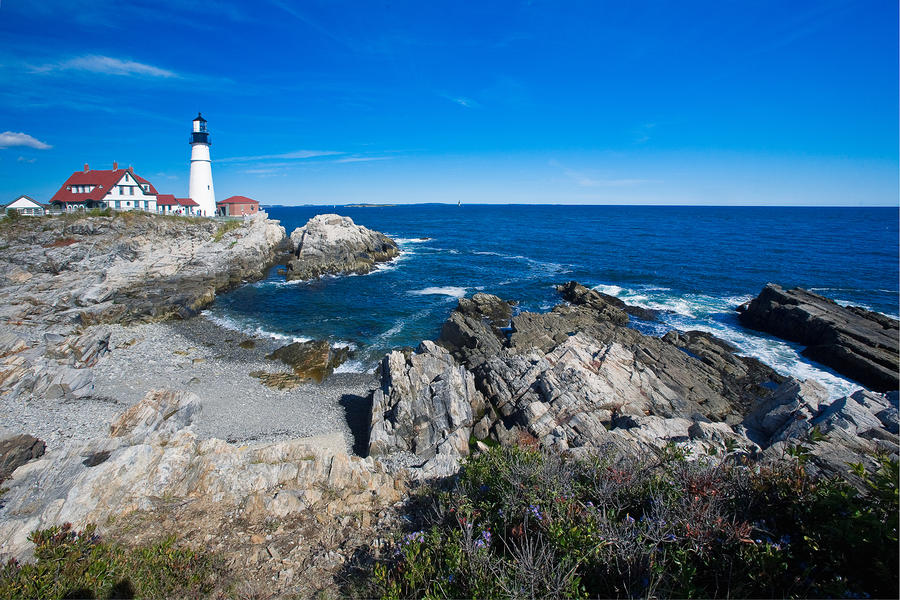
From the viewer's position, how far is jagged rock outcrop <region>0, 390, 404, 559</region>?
9555mm

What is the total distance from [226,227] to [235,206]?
22.4 metres

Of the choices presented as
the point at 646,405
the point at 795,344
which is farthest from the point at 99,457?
the point at 795,344

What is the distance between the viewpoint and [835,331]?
2817cm

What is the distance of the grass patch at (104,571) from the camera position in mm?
6414

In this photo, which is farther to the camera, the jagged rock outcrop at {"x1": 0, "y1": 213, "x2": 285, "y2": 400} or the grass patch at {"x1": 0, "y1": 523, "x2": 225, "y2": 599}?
the jagged rock outcrop at {"x1": 0, "y1": 213, "x2": 285, "y2": 400}

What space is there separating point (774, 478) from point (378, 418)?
1523 centimetres

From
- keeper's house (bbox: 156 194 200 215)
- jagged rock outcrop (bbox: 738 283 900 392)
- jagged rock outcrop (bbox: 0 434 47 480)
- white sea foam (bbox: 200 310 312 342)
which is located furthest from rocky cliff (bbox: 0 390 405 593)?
keeper's house (bbox: 156 194 200 215)

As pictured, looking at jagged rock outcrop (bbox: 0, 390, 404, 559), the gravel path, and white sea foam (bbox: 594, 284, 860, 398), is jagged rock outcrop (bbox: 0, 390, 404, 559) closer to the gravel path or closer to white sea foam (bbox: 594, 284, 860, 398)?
the gravel path

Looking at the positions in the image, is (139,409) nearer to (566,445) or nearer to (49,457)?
(49,457)

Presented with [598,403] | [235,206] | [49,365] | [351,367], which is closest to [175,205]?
[235,206]

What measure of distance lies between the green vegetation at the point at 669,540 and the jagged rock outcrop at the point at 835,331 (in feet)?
Result: 84.7

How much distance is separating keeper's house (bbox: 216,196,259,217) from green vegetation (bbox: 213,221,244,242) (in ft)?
56.9

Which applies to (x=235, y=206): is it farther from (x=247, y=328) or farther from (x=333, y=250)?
(x=247, y=328)

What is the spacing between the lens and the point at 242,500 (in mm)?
10203
